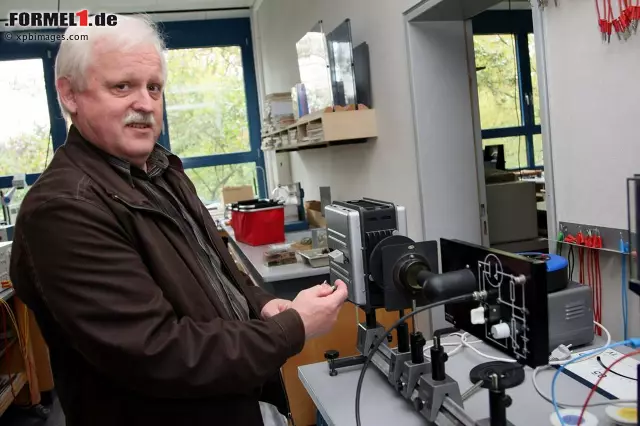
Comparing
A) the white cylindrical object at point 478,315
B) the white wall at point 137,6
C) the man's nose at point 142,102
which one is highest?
the white wall at point 137,6

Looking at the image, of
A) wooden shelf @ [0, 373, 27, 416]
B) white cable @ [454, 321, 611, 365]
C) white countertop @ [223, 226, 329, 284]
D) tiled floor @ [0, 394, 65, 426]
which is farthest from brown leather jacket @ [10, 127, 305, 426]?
tiled floor @ [0, 394, 65, 426]

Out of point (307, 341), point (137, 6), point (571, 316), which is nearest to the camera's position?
point (571, 316)

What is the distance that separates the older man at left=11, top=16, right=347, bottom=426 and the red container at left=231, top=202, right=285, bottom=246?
7.33ft

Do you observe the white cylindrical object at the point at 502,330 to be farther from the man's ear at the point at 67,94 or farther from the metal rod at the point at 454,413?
the man's ear at the point at 67,94

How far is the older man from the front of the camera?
36.2 inches

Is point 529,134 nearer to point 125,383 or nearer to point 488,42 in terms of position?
point 488,42

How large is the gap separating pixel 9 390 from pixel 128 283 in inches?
99.8

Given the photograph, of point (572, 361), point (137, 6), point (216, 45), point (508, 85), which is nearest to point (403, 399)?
point (572, 361)

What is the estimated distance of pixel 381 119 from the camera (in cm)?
279

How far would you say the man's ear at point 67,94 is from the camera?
111 cm

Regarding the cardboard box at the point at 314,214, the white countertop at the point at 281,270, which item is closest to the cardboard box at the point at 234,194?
the cardboard box at the point at 314,214

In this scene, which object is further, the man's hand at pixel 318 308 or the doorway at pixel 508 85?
the doorway at pixel 508 85

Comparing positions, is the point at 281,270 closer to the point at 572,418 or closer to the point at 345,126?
the point at 345,126

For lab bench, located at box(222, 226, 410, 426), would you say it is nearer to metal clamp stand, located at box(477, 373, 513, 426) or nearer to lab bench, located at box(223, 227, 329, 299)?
lab bench, located at box(223, 227, 329, 299)
